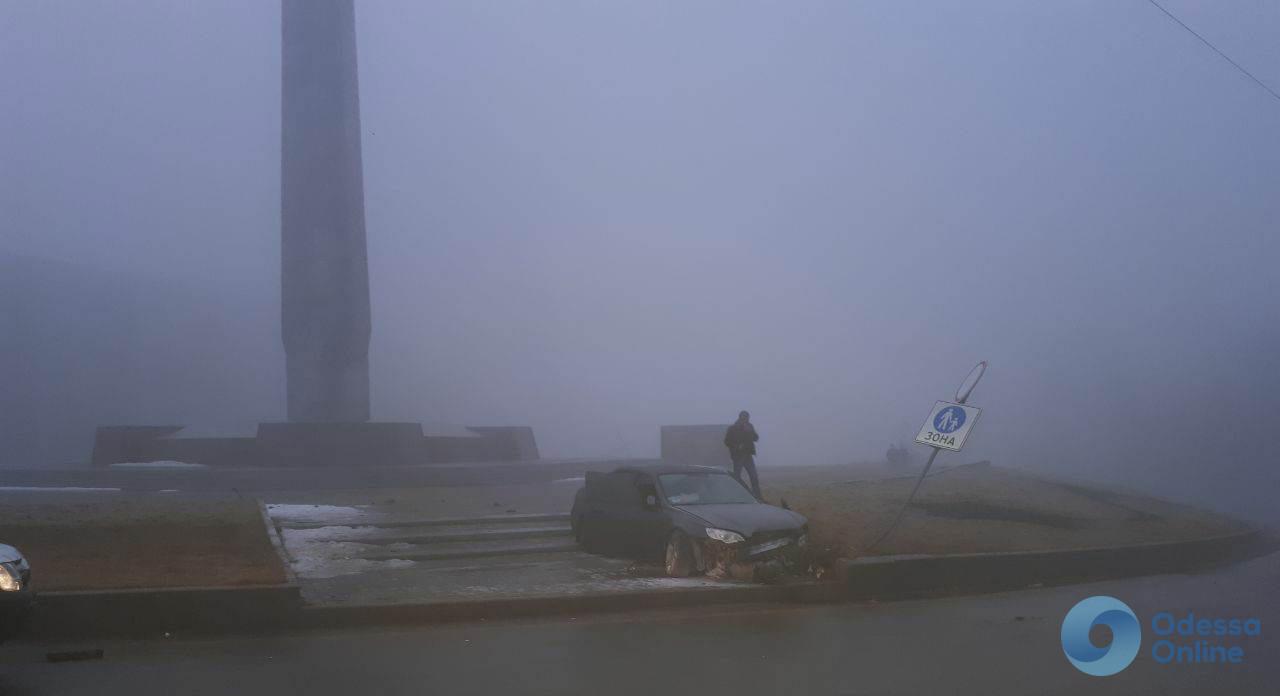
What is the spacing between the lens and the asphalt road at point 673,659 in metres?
7.38

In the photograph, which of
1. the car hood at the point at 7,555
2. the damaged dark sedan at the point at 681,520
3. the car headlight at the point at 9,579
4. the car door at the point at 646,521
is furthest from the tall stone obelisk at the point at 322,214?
the car headlight at the point at 9,579

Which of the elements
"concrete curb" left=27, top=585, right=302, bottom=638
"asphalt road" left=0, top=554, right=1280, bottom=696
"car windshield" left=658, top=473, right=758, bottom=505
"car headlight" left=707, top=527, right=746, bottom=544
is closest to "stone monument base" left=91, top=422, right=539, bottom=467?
"car windshield" left=658, top=473, right=758, bottom=505

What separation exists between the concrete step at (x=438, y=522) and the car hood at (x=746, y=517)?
13.7 ft

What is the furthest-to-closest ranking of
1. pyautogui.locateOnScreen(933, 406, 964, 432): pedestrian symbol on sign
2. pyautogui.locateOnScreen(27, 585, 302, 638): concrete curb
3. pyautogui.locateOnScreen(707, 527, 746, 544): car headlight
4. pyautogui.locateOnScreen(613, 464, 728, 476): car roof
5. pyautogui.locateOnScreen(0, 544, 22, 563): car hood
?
pyautogui.locateOnScreen(613, 464, 728, 476): car roof → pyautogui.locateOnScreen(933, 406, 964, 432): pedestrian symbol on sign → pyautogui.locateOnScreen(707, 527, 746, 544): car headlight → pyautogui.locateOnScreen(27, 585, 302, 638): concrete curb → pyautogui.locateOnScreen(0, 544, 22, 563): car hood

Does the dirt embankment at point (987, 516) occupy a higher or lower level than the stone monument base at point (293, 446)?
lower

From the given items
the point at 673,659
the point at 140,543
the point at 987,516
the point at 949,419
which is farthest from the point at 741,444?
the point at 673,659

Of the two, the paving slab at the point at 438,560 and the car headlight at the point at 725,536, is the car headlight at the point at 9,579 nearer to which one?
the paving slab at the point at 438,560

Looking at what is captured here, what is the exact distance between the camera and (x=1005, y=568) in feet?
45.0

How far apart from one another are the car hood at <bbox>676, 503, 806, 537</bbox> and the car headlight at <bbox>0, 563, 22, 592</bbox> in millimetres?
7406

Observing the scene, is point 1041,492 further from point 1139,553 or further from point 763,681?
point 763,681

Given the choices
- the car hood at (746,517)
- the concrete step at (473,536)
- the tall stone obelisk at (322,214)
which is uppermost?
the tall stone obelisk at (322,214)

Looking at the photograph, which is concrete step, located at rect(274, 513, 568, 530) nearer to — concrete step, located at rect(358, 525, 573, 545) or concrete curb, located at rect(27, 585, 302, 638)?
concrete step, located at rect(358, 525, 573, 545)

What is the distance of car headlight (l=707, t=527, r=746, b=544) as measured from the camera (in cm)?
1284

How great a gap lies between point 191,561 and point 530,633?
4211mm
